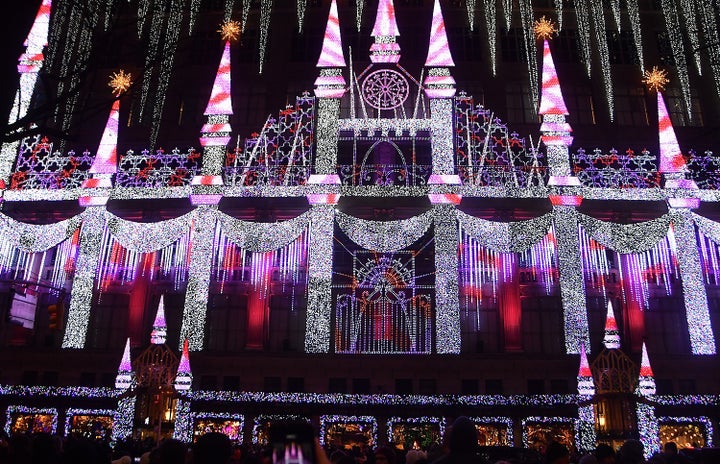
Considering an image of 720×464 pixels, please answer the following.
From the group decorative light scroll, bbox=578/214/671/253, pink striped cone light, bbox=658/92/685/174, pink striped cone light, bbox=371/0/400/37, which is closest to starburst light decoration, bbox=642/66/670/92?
pink striped cone light, bbox=658/92/685/174

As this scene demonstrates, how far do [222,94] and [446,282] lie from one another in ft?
43.2

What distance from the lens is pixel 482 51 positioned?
35406 millimetres

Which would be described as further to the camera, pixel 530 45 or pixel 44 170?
pixel 530 45

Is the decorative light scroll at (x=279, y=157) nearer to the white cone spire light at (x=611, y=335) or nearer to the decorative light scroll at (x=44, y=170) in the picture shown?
the decorative light scroll at (x=44, y=170)

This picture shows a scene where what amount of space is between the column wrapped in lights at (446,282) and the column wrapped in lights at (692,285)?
9.64 meters

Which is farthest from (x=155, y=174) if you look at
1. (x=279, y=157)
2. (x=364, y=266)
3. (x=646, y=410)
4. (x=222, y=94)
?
(x=646, y=410)

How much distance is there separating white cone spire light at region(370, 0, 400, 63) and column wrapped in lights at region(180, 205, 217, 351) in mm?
10273

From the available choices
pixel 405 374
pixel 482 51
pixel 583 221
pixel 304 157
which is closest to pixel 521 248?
pixel 583 221

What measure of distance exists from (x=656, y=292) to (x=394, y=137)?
14393mm

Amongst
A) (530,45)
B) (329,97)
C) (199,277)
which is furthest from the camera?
(530,45)

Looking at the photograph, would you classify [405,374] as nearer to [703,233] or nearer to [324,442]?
[324,442]

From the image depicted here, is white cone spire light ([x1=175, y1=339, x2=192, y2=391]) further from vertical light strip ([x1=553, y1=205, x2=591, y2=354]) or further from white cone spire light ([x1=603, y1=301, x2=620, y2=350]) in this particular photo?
vertical light strip ([x1=553, y1=205, x2=591, y2=354])

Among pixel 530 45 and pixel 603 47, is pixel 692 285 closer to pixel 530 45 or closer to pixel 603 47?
pixel 603 47

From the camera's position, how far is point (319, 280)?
27.1 m
